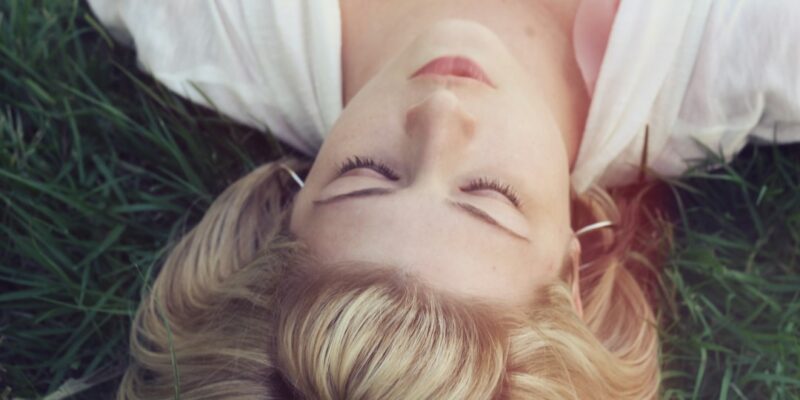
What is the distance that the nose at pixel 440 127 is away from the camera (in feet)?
5.50

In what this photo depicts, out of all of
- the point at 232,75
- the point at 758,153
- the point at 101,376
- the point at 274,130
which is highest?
the point at 232,75

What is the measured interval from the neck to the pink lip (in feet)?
0.69

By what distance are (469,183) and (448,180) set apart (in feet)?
0.13

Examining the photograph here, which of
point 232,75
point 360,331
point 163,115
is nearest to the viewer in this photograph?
point 360,331

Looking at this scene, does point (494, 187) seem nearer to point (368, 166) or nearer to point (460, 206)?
point (460, 206)

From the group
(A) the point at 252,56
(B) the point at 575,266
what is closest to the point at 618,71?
(B) the point at 575,266

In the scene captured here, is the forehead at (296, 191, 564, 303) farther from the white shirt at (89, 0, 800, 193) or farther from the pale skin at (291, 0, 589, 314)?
the white shirt at (89, 0, 800, 193)

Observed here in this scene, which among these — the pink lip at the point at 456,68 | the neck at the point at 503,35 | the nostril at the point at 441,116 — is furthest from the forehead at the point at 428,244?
the neck at the point at 503,35

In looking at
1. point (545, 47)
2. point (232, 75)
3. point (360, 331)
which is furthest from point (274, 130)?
point (360, 331)

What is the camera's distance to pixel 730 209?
2.28m

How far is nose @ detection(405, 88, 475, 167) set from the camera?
66.0 inches

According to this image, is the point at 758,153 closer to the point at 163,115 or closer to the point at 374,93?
the point at 374,93

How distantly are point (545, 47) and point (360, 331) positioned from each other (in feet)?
2.70

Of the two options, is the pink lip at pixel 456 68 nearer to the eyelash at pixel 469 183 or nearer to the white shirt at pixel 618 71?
the eyelash at pixel 469 183
